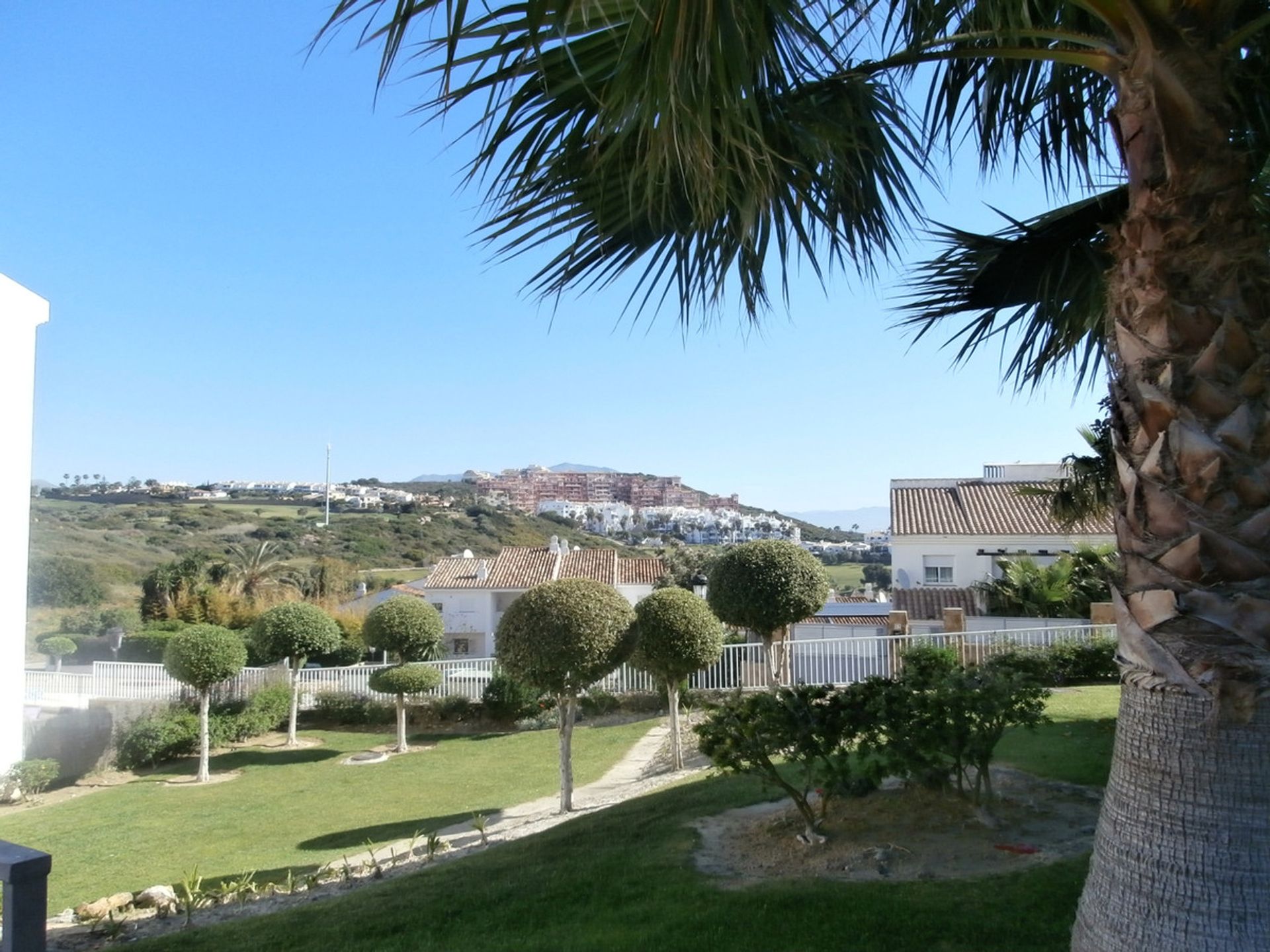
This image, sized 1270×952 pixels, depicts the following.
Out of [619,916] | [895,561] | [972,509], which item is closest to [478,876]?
[619,916]

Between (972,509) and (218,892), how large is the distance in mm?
27710

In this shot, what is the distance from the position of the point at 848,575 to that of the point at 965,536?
1779 inches

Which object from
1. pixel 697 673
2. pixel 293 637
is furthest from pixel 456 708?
pixel 697 673

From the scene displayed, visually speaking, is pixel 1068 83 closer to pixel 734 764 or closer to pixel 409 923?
pixel 734 764

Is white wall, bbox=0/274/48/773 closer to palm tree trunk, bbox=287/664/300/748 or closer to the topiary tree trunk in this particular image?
palm tree trunk, bbox=287/664/300/748

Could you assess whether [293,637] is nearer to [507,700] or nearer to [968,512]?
[507,700]

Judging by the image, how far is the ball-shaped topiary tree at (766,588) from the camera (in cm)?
1301

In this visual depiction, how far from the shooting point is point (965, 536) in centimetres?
2867

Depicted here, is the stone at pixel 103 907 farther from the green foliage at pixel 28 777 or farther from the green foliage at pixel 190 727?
the green foliage at pixel 190 727

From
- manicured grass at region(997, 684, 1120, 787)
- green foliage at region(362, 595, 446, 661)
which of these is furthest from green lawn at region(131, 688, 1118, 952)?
green foliage at region(362, 595, 446, 661)

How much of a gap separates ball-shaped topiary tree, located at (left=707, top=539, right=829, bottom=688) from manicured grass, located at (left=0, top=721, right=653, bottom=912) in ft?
10.9

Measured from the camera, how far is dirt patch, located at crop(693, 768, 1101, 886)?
204 inches

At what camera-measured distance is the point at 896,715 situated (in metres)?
5.80

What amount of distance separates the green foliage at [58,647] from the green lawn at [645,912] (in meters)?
28.4
